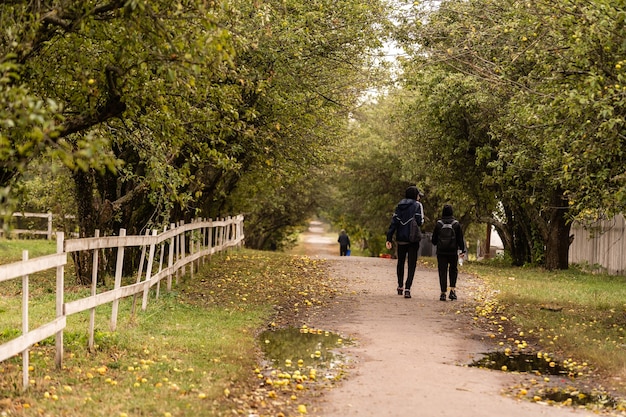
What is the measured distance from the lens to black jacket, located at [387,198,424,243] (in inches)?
591

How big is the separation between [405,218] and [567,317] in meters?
3.29

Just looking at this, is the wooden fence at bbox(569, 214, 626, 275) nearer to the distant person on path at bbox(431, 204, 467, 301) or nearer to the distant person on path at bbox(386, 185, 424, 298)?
the distant person on path at bbox(431, 204, 467, 301)

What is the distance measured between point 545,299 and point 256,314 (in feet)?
18.6

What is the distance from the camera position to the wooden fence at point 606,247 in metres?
23.8

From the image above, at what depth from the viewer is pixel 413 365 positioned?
9352 millimetres

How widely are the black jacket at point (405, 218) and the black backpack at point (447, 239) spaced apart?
42 cm

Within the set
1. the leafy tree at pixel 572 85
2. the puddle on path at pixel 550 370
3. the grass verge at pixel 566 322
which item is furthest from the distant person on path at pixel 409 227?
the puddle on path at pixel 550 370

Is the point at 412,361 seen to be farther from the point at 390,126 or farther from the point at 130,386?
the point at 390,126

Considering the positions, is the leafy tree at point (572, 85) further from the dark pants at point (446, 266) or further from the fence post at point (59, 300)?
the fence post at point (59, 300)

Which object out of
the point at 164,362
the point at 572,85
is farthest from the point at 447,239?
the point at 164,362

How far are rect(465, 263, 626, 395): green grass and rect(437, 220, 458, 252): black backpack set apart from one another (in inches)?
46.4

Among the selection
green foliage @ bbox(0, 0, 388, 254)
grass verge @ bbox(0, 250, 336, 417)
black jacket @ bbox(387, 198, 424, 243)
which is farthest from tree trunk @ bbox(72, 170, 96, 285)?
black jacket @ bbox(387, 198, 424, 243)

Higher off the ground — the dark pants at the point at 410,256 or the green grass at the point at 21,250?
the dark pants at the point at 410,256

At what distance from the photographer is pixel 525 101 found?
13180 millimetres
